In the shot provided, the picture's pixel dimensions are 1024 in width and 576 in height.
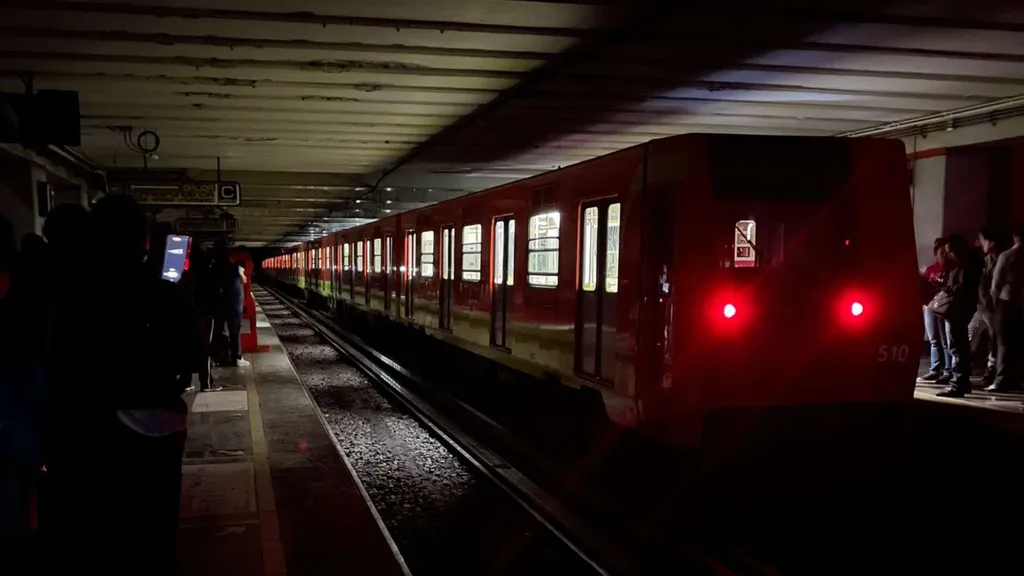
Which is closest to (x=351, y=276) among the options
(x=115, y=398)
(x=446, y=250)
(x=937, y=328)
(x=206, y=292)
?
(x=446, y=250)

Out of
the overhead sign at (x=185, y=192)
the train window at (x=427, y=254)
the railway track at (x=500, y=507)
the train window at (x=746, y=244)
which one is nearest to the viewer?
the railway track at (x=500, y=507)

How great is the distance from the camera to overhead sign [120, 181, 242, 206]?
42.4ft

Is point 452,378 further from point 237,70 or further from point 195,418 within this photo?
point 237,70

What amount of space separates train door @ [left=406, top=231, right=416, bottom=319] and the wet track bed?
15.1 ft

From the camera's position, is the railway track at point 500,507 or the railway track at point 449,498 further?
the railway track at point 449,498

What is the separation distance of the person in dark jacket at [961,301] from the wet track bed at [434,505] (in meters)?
5.82

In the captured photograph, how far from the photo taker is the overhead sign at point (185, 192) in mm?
12938

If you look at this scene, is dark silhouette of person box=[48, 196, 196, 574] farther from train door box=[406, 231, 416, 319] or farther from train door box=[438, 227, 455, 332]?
train door box=[406, 231, 416, 319]

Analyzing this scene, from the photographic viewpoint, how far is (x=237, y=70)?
8.86 metres

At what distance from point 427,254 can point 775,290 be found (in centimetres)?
880

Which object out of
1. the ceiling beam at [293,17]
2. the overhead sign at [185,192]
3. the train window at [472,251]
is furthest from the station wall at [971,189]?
the overhead sign at [185,192]

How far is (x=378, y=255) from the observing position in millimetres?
19094

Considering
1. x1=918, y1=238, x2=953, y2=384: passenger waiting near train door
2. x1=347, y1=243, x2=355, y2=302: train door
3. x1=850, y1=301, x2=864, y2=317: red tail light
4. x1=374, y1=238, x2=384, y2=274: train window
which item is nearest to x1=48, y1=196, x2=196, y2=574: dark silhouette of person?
x1=850, y1=301, x2=864, y2=317: red tail light

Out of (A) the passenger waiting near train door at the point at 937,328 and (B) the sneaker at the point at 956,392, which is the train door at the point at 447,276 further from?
(B) the sneaker at the point at 956,392
